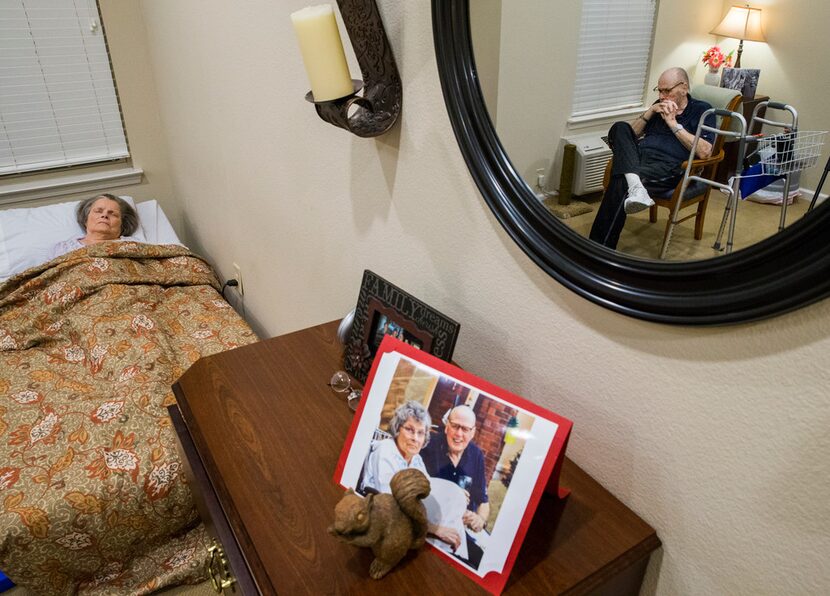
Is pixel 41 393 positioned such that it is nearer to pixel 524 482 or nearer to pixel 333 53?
pixel 333 53

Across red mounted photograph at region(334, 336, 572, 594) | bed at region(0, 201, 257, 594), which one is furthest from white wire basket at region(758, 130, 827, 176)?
bed at region(0, 201, 257, 594)

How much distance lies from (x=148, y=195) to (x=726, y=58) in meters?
3.11

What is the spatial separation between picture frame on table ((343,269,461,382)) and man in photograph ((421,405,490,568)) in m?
0.15

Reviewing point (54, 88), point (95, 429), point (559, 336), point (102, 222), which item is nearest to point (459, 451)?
point (559, 336)

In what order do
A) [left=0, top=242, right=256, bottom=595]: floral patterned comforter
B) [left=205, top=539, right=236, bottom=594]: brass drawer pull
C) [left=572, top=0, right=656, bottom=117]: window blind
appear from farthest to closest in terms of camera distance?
[left=0, top=242, right=256, bottom=595]: floral patterned comforter
[left=205, top=539, right=236, bottom=594]: brass drawer pull
[left=572, top=0, right=656, bottom=117]: window blind

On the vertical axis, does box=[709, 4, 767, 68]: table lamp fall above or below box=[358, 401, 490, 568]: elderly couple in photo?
above

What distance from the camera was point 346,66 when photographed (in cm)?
101

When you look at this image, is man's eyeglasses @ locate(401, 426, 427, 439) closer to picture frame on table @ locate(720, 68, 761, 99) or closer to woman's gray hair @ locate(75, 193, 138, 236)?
picture frame on table @ locate(720, 68, 761, 99)

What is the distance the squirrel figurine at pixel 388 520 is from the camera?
69 centimetres

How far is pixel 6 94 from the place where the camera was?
2701 millimetres

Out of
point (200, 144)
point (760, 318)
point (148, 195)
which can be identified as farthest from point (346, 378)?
point (148, 195)

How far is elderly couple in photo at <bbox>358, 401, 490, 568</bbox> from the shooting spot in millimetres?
725

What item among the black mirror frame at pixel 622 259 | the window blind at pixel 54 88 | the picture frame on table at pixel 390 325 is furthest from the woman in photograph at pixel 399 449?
the window blind at pixel 54 88

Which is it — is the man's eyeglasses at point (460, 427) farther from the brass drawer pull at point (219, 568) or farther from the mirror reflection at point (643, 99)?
the brass drawer pull at point (219, 568)
